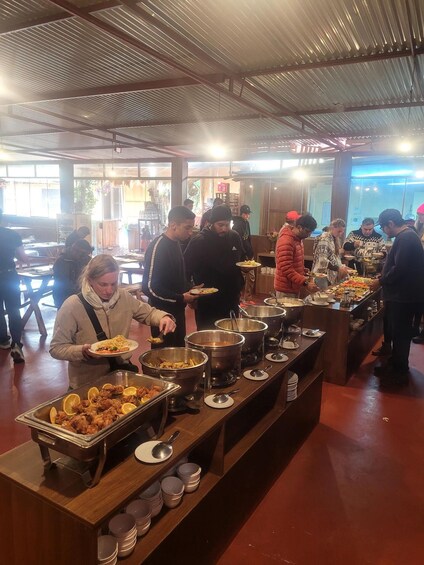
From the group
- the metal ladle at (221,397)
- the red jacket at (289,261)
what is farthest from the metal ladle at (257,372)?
the red jacket at (289,261)

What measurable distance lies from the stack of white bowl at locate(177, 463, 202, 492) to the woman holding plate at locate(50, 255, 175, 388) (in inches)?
25.7

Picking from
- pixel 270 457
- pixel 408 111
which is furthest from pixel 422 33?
pixel 270 457

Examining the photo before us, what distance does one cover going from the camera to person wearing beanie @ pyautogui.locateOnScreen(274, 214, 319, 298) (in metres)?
3.90

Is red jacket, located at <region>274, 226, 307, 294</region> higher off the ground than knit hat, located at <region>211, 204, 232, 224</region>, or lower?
lower

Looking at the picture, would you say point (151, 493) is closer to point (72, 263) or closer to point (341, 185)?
point (72, 263)

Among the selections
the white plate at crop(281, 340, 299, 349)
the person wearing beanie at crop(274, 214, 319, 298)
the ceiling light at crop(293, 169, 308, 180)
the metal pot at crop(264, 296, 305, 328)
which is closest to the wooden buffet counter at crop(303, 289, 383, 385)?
the person wearing beanie at crop(274, 214, 319, 298)

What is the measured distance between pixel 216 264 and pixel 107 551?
2.33 metres

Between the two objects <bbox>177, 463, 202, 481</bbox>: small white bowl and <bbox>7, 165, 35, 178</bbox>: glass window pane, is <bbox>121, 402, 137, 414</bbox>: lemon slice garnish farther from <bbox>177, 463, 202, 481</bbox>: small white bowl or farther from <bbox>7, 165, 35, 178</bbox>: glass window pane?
<bbox>7, 165, 35, 178</bbox>: glass window pane

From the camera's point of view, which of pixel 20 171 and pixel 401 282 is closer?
pixel 401 282

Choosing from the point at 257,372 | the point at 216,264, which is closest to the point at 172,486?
the point at 257,372

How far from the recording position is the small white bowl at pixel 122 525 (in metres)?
1.57

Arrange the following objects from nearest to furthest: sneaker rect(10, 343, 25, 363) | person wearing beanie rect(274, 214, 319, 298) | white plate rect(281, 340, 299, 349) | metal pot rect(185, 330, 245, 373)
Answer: metal pot rect(185, 330, 245, 373) < white plate rect(281, 340, 299, 349) < person wearing beanie rect(274, 214, 319, 298) < sneaker rect(10, 343, 25, 363)

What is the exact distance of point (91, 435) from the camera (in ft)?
4.39

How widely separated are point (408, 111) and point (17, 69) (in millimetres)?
4886
